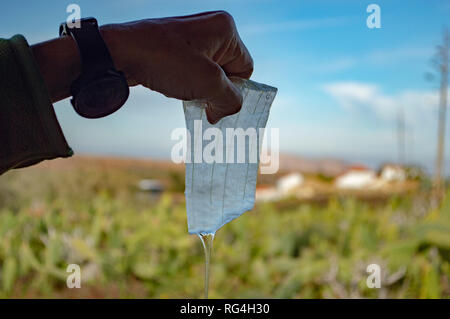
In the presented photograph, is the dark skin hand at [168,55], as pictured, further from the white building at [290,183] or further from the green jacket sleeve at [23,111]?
the white building at [290,183]

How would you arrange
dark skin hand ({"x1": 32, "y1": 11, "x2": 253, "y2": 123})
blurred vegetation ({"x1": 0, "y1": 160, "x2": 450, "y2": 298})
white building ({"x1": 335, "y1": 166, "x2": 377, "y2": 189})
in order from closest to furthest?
dark skin hand ({"x1": 32, "y1": 11, "x2": 253, "y2": 123}), blurred vegetation ({"x1": 0, "y1": 160, "x2": 450, "y2": 298}), white building ({"x1": 335, "y1": 166, "x2": 377, "y2": 189})

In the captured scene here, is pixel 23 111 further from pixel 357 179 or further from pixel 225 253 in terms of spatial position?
pixel 357 179

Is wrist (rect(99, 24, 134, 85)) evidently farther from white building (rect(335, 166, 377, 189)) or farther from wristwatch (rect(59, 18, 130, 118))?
white building (rect(335, 166, 377, 189))

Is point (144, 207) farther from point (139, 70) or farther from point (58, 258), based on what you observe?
point (139, 70)

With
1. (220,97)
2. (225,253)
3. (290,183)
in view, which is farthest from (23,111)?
(290,183)

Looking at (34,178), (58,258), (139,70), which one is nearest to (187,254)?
(58,258)

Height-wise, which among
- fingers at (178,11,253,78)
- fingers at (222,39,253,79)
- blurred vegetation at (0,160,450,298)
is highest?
fingers at (178,11,253,78)

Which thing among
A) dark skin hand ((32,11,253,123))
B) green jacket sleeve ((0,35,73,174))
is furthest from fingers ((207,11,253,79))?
green jacket sleeve ((0,35,73,174))
